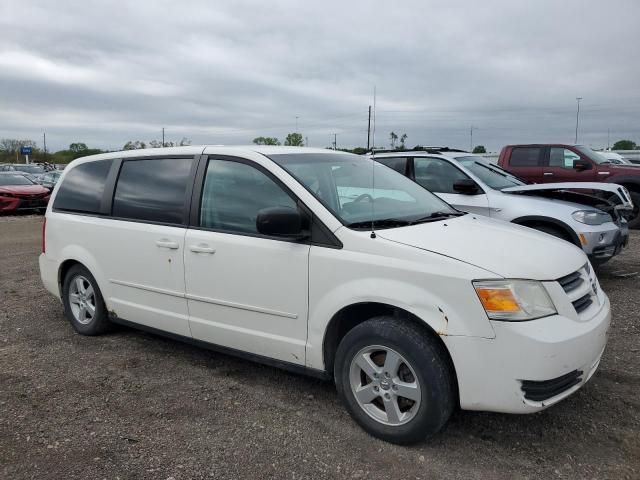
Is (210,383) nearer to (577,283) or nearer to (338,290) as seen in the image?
(338,290)

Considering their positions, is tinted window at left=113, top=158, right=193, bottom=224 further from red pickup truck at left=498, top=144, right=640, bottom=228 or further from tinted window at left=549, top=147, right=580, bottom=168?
tinted window at left=549, top=147, right=580, bottom=168

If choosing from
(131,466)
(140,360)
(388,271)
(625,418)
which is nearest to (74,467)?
(131,466)

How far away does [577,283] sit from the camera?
3193mm

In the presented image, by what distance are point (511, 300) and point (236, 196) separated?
1962mm

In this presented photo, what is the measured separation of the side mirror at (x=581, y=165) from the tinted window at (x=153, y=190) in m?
9.50

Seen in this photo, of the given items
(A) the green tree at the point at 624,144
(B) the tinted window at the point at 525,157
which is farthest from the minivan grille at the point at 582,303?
(A) the green tree at the point at 624,144

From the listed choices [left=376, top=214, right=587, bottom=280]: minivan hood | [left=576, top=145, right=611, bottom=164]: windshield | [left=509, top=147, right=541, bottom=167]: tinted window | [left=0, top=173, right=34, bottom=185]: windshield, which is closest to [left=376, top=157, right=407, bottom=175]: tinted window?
[left=376, top=214, right=587, bottom=280]: minivan hood

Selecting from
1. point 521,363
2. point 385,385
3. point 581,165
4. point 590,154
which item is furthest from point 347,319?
point 590,154

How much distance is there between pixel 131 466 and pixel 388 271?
1718 mm

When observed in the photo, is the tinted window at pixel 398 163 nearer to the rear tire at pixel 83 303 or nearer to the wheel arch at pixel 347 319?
the rear tire at pixel 83 303

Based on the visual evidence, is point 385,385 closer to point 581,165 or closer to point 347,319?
point 347,319

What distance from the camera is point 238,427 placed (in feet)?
11.0

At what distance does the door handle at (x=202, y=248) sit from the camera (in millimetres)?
3773

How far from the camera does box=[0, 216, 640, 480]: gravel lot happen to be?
2904mm
